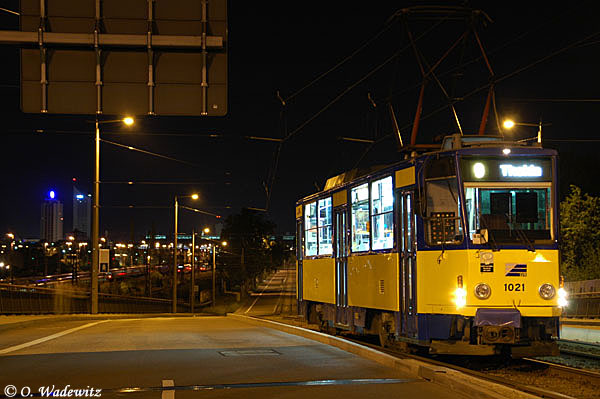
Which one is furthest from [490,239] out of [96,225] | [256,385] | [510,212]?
[96,225]

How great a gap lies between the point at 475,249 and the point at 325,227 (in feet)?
24.8

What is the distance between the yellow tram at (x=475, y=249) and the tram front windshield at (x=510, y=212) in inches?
0.7

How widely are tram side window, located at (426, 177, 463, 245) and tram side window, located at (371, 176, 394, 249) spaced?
1489 mm

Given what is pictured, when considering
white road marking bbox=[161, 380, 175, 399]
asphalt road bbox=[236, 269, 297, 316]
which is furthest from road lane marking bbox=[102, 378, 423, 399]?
asphalt road bbox=[236, 269, 297, 316]

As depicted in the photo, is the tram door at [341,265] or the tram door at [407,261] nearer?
the tram door at [407,261]

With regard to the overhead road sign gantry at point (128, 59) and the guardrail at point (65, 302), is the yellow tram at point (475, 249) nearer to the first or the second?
the overhead road sign gantry at point (128, 59)

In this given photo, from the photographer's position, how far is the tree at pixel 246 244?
343ft

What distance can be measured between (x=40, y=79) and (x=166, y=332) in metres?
7.11

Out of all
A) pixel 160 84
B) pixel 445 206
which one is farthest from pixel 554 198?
pixel 160 84

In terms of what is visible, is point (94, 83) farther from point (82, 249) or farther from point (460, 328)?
point (82, 249)

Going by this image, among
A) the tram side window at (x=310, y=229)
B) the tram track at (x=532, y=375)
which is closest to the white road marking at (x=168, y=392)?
the tram track at (x=532, y=375)

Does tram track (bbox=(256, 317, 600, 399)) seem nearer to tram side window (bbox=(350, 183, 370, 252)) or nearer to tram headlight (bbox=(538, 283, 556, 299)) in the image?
tram headlight (bbox=(538, 283, 556, 299))

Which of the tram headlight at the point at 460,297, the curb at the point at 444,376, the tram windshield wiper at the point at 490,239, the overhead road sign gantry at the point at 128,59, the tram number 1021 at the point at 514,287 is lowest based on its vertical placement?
the curb at the point at 444,376

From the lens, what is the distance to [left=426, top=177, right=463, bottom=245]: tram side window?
13352mm
